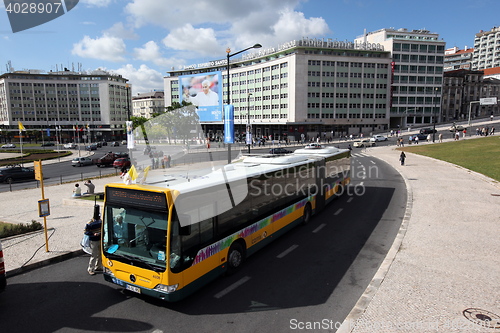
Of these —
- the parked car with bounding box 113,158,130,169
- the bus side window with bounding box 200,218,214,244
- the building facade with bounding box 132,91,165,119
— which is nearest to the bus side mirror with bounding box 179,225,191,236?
the bus side window with bounding box 200,218,214,244

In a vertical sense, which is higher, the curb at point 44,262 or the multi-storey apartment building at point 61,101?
the multi-storey apartment building at point 61,101

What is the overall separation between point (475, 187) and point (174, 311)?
2100 centimetres

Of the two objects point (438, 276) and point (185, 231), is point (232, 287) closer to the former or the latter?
point (185, 231)

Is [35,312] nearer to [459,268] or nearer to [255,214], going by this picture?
[255,214]

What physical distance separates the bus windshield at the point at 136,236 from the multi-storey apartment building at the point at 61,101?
122 m

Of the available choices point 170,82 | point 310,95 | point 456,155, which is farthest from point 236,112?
point 456,155

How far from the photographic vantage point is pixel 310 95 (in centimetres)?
7925

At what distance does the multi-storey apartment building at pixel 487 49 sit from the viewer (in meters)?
137

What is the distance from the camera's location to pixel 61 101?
122 meters

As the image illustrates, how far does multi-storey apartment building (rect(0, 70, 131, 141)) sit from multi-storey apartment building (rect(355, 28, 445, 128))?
3628 inches

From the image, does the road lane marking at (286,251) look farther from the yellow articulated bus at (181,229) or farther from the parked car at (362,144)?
the parked car at (362,144)

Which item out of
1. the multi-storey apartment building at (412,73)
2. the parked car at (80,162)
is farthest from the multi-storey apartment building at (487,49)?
the parked car at (80,162)

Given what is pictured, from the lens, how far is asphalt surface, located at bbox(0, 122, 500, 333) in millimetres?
6270

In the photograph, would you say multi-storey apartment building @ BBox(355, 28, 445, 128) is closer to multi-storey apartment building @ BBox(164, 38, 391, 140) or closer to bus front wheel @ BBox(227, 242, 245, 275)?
multi-storey apartment building @ BBox(164, 38, 391, 140)
